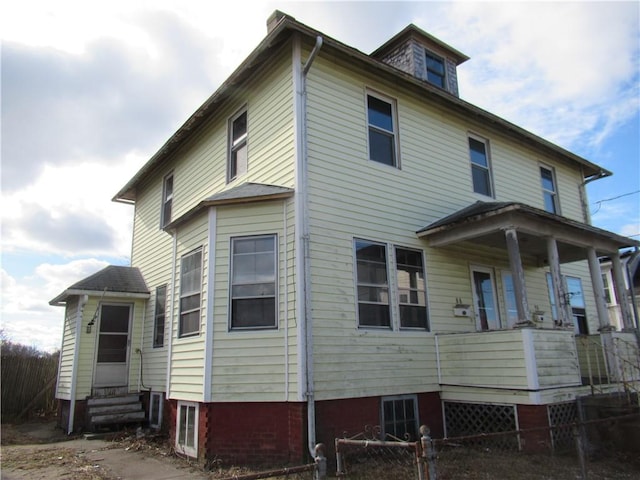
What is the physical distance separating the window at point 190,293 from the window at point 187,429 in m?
1.32

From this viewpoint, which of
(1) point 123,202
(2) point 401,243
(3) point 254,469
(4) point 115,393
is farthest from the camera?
(1) point 123,202

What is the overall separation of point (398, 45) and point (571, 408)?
9.74m

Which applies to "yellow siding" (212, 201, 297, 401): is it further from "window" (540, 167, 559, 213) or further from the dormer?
"window" (540, 167, 559, 213)

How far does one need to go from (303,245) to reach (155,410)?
668 cm

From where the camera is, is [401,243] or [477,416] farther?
[401,243]

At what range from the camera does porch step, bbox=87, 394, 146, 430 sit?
11367 mm

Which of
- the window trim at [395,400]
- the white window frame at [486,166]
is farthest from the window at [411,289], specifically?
the white window frame at [486,166]

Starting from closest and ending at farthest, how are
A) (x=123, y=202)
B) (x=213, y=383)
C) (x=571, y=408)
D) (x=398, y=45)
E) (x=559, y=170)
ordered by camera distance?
(x=213, y=383) < (x=571, y=408) < (x=398, y=45) < (x=559, y=170) < (x=123, y=202)

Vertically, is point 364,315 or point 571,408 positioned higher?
point 364,315

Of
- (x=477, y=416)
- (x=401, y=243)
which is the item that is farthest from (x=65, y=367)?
(x=477, y=416)

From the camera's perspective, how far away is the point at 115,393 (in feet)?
40.6

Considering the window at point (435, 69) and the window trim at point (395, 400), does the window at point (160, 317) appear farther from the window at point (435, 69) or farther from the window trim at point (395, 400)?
the window at point (435, 69)

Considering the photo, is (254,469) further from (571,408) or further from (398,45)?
(398,45)

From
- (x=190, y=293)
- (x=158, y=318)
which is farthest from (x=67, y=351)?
(x=190, y=293)
